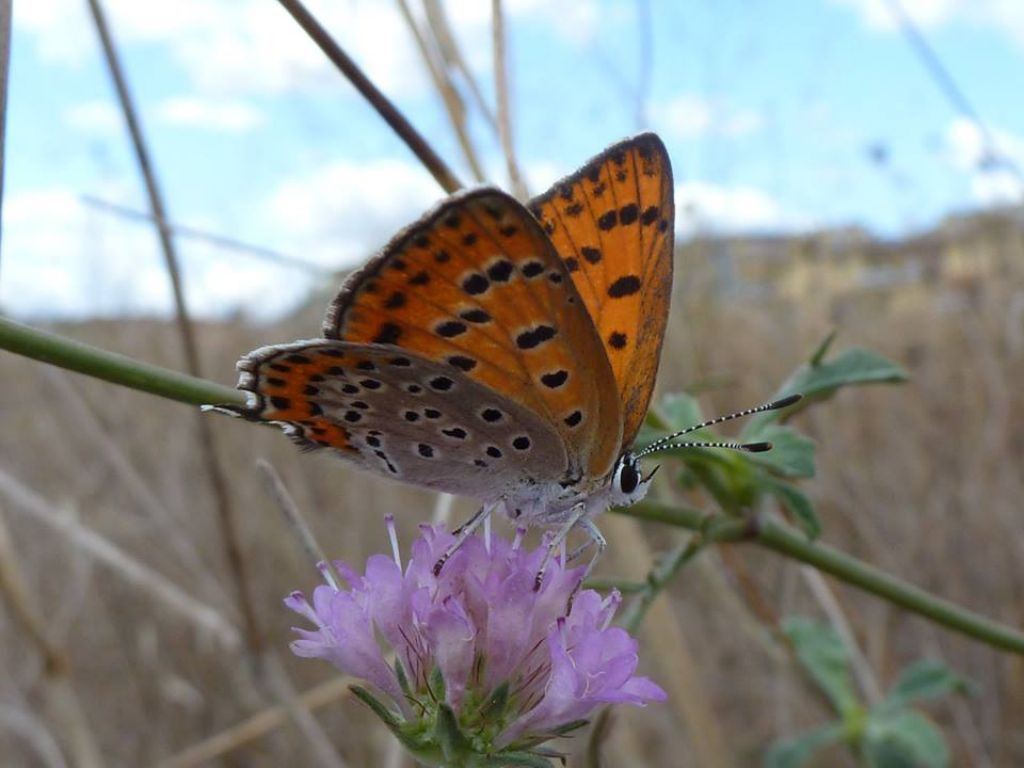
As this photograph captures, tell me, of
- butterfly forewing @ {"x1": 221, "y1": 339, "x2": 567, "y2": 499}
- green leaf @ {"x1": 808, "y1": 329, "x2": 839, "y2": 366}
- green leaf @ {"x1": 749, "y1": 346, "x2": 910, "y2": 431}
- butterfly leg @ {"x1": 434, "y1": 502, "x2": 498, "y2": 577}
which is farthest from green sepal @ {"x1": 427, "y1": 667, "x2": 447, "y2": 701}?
green leaf @ {"x1": 808, "y1": 329, "x2": 839, "y2": 366}

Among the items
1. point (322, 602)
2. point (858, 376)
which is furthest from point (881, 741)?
point (322, 602)

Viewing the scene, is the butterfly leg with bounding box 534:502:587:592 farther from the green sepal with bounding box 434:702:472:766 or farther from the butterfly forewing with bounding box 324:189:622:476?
the green sepal with bounding box 434:702:472:766

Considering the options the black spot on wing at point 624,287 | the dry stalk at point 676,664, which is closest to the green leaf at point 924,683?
the dry stalk at point 676,664

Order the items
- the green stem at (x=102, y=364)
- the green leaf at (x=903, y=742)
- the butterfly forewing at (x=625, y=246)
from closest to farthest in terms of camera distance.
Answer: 1. the green stem at (x=102, y=364)
2. the butterfly forewing at (x=625, y=246)
3. the green leaf at (x=903, y=742)

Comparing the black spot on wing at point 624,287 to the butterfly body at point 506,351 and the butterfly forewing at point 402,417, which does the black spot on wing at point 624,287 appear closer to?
the butterfly body at point 506,351

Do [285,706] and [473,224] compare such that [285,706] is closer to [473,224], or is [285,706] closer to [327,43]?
[473,224]
